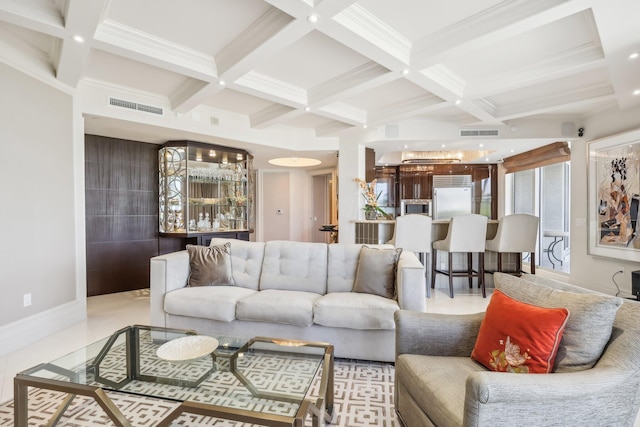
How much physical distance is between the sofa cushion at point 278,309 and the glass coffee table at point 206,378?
1.67 ft

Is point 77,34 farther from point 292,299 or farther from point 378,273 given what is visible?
point 378,273

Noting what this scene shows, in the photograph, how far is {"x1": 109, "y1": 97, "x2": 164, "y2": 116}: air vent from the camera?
372 cm


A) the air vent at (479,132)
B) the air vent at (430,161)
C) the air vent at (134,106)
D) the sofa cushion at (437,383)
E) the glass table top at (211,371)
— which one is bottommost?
the glass table top at (211,371)

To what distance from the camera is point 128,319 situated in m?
3.52

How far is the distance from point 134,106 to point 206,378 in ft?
11.6

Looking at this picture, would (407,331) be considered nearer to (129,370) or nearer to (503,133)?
(129,370)

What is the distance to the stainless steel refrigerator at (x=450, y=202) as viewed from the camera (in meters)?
7.64

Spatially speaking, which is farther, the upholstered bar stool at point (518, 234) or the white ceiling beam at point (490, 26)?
the upholstered bar stool at point (518, 234)

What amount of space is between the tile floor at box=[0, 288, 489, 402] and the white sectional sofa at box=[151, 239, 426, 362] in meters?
0.82

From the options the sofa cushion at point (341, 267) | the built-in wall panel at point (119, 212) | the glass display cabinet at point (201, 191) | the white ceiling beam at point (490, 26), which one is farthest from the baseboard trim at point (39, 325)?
the white ceiling beam at point (490, 26)

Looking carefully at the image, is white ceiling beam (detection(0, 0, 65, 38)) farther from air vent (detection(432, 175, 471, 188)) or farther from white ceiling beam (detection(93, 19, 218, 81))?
air vent (detection(432, 175, 471, 188))

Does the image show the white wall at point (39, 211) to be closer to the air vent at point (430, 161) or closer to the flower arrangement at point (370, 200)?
the flower arrangement at point (370, 200)

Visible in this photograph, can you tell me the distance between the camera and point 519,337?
1.33 m

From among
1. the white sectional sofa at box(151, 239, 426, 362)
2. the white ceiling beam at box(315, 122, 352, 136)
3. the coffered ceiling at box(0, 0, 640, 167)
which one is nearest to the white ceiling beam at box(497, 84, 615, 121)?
the coffered ceiling at box(0, 0, 640, 167)
